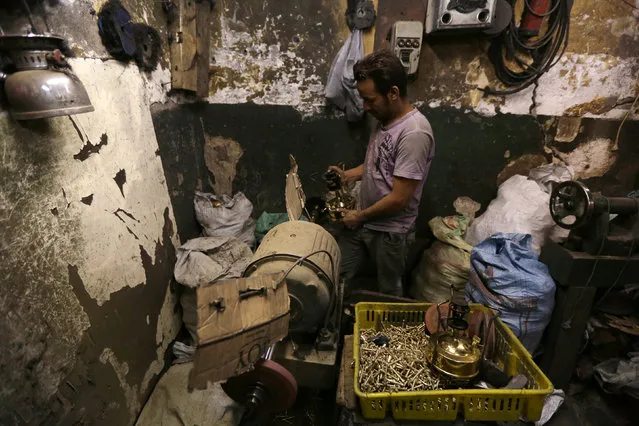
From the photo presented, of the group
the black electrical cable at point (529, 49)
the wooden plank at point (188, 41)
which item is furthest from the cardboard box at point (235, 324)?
the black electrical cable at point (529, 49)

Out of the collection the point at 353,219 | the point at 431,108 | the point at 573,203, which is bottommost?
the point at 353,219

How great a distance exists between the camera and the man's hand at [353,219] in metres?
2.14

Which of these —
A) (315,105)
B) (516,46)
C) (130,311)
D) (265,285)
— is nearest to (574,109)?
(516,46)

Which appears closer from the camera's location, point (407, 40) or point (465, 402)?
point (465, 402)

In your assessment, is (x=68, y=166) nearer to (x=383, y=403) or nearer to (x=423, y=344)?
(x=383, y=403)

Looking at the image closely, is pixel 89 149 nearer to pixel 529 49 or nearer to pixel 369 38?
pixel 369 38

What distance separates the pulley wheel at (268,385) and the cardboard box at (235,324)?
0.15m

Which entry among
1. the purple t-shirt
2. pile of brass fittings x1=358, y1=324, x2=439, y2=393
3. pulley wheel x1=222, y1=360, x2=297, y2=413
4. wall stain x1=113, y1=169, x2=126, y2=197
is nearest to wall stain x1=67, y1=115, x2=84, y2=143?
wall stain x1=113, y1=169, x2=126, y2=197

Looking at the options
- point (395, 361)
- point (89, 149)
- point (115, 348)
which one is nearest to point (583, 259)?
point (395, 361)

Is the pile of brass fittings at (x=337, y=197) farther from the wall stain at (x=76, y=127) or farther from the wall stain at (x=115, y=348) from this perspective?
the wall stain at (x=76, y=127)

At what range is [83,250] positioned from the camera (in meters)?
1.52

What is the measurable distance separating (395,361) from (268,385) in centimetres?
68

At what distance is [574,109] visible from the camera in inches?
104

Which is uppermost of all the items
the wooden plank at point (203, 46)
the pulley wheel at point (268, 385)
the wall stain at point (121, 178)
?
the wooden plank at point (203, 46)
